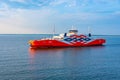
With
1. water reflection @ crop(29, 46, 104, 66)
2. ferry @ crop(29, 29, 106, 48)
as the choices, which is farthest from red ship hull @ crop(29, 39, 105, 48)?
water reflection @ crop(29, 46, 104, 66)

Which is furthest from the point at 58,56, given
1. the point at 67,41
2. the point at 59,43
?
the point at 67,41

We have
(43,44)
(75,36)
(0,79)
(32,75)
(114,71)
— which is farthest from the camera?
(75,36)

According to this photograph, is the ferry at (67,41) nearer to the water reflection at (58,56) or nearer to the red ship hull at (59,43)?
the red ship hull at (59,43)

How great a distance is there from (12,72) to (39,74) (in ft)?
19.3

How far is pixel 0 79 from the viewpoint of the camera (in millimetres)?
44562

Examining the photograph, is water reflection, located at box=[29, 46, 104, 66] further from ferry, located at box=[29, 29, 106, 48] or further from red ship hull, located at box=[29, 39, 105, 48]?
ferry, located at box=[29, 29, 106, 48]

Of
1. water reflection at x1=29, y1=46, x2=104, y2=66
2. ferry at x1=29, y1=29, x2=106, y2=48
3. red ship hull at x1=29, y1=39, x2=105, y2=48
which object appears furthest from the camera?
ferry at x1=29, y1=29, x2=106, y2=48

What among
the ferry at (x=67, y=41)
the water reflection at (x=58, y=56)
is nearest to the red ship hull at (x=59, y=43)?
the ferry at (x=67, y=41)

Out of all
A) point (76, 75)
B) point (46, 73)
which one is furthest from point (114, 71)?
point (46, 73)

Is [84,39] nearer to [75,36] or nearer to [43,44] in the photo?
[75,36]

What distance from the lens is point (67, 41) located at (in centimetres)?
11981

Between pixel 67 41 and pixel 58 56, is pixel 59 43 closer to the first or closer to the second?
pixel 67 41

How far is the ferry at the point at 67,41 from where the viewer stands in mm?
112675

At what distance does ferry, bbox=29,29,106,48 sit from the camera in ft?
370
